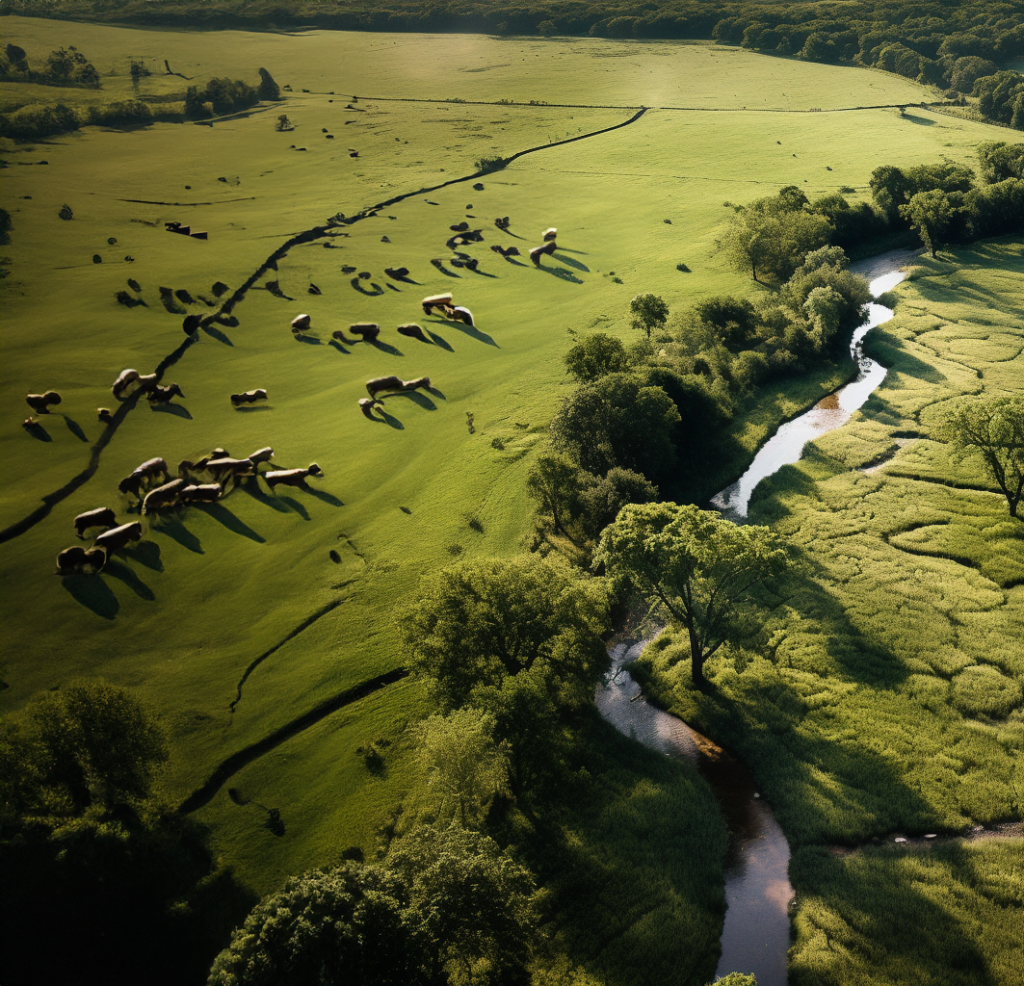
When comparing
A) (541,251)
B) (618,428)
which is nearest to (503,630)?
(618,428)

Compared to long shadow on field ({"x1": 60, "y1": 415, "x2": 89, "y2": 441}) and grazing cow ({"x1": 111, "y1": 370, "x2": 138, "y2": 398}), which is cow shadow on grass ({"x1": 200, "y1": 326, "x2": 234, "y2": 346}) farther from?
long shadow on field ({"x1": 60, "y1": 415, "x2": 89, "y2": 441})

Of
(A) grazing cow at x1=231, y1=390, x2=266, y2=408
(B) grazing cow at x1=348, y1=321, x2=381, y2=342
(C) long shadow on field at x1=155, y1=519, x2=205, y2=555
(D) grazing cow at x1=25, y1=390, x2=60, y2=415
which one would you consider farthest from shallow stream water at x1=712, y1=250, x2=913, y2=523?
(D) grazing cow at x1=25, y1=390, x2=60, y2=415

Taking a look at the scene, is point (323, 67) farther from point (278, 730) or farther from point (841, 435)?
point (278, 730)

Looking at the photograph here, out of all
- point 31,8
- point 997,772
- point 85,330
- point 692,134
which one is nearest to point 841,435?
point 997,772

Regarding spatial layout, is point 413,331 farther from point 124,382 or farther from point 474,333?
point 124,382

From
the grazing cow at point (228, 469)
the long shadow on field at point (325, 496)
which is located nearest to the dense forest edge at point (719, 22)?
the long shadow on field at point (325, 496)
